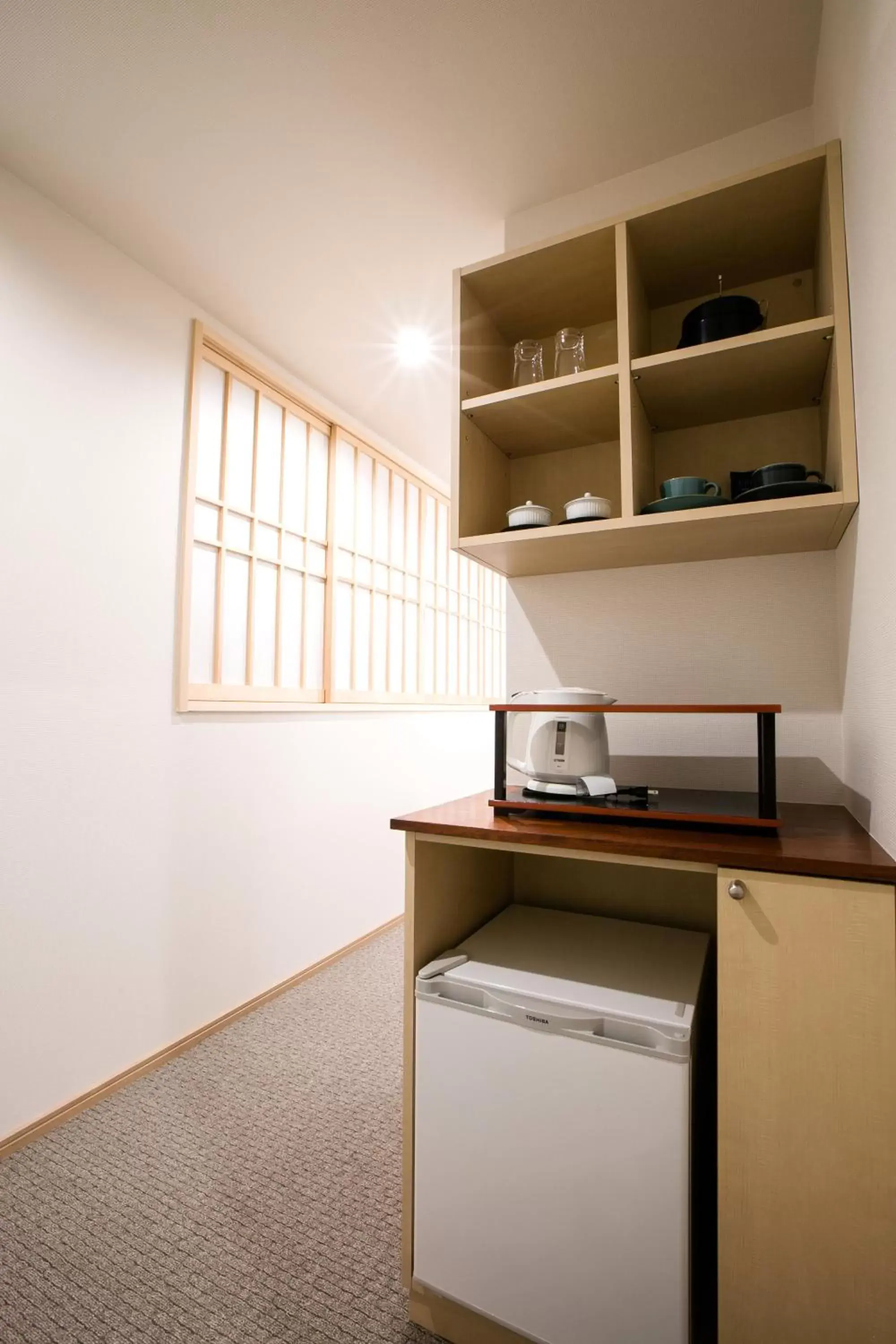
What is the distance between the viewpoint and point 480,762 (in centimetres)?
445

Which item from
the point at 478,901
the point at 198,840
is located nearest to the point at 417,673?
the point at 198,840

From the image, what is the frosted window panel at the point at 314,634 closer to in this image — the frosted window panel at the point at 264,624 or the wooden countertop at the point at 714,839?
the frosted window panel at the point at 264,624

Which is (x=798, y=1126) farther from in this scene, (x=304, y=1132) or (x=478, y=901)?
(x=304, y=1132)

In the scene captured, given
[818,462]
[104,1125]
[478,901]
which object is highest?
[818,462]

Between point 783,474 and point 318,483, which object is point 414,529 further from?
point 783,474

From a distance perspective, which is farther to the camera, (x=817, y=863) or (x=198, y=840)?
(x=198, y=840)

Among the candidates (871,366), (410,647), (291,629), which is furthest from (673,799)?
(410,647)

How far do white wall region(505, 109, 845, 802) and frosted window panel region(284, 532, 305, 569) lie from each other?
1.30 meters

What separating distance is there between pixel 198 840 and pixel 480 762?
2433mm

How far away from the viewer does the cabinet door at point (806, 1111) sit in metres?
0.86

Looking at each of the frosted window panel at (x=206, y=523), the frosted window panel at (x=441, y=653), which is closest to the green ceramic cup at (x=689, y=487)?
the frosted window panel at (x=206, y=523)

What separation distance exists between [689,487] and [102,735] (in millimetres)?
1786

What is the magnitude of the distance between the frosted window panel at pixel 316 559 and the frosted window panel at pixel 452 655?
4.57 ft

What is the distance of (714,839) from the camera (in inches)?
42.5
